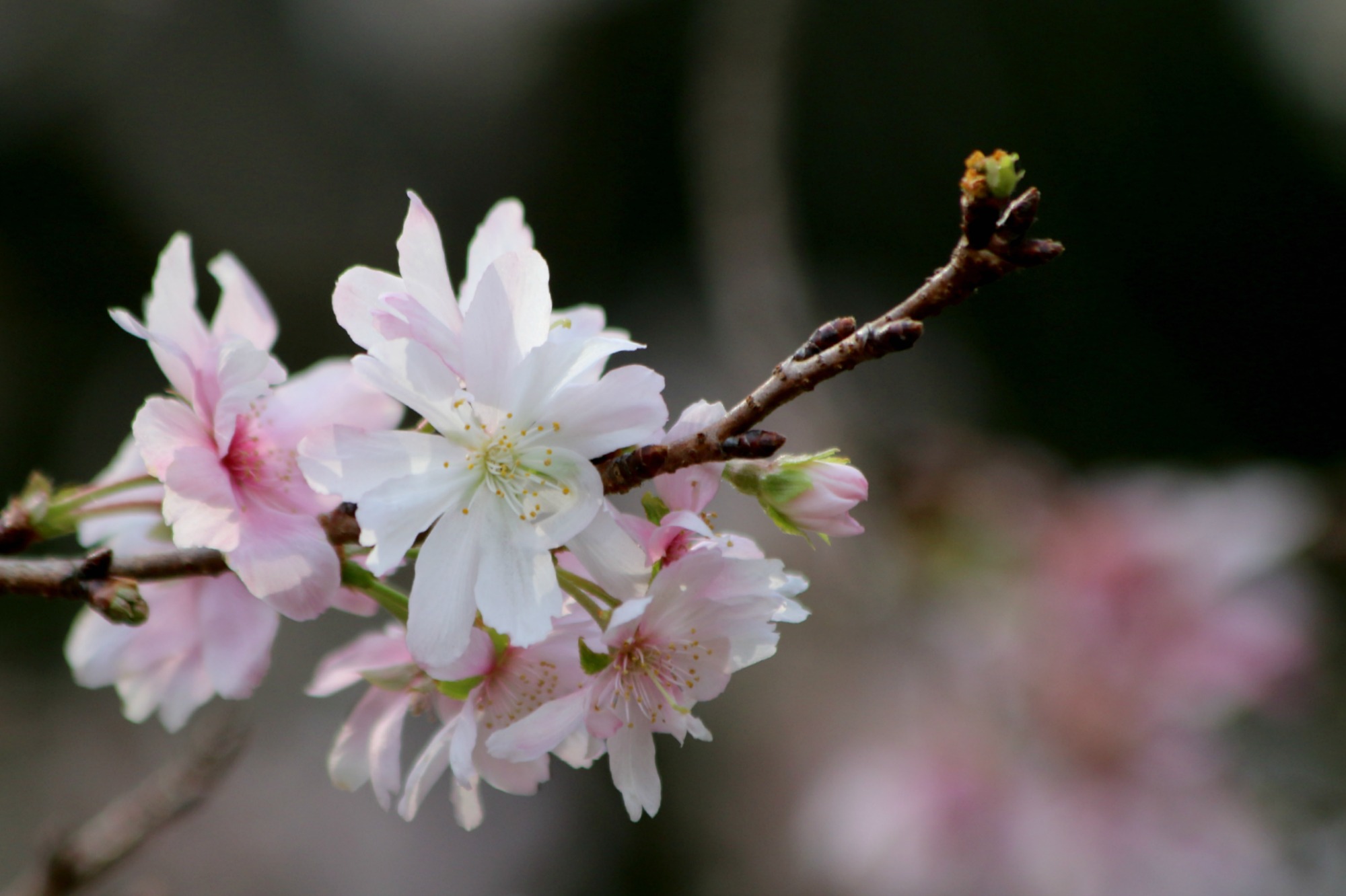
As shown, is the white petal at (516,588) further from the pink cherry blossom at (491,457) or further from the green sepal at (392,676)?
the green sepal at (392,676)

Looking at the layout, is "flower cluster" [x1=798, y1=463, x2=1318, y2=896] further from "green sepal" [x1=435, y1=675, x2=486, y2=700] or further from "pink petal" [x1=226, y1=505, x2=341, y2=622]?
"pink petal" [x1=226, y1=505, x2=341, y2=622]

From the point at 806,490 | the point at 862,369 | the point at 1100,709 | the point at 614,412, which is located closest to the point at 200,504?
the point at 614,412

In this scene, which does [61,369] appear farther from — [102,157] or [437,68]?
[437,68]

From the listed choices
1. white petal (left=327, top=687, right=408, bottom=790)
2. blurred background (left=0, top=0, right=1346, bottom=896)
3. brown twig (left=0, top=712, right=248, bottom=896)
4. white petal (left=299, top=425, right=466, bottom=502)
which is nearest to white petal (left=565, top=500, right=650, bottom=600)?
white petal (left=299, top=425, right=466, bottom=502)

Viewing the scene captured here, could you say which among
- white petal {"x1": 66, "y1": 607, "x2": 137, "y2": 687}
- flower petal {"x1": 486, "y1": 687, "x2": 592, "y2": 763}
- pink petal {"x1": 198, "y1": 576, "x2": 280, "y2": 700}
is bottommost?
flower petal {"x1": 486, "y1": 687, "x2": 592, "y2": 763}

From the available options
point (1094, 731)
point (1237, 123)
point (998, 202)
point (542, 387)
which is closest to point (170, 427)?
point (542, 387)

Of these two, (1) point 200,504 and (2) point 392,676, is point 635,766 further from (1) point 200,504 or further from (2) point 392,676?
(1) point 200,504
